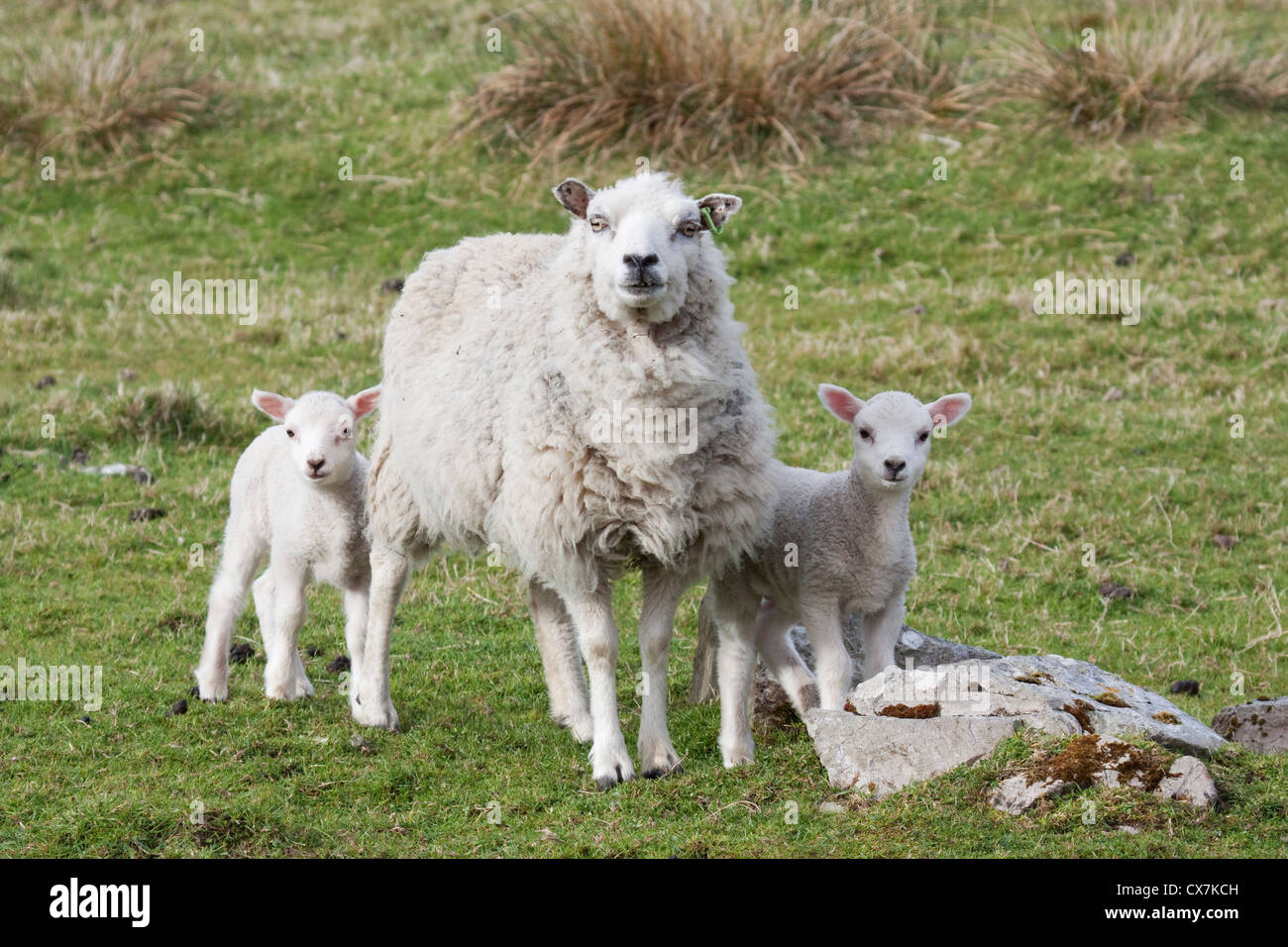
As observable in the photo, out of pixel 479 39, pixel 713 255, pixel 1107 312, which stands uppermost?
pixel 479 39

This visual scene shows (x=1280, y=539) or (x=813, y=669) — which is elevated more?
(x=1280, y=539)

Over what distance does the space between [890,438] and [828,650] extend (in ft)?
3.13

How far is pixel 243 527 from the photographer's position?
8039 millimetres

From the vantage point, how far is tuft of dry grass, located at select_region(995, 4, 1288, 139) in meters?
16.1

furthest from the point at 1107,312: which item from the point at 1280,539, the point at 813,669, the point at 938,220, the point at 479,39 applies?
the point at 479,39

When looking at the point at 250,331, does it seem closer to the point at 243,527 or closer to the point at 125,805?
the point at 243,527

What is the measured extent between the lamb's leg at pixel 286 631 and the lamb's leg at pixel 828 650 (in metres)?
2.48

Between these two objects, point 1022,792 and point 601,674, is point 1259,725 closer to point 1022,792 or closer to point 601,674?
point 1022,792

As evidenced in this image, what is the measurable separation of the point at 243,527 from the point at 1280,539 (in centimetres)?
631

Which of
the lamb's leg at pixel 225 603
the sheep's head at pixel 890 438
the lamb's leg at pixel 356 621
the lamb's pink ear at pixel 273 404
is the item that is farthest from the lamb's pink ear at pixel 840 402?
the lamb's leg at pixel 225 603

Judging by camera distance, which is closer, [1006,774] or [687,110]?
[1006,774]

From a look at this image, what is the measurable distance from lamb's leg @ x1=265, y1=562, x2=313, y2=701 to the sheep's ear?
122 inches

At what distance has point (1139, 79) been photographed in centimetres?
1619

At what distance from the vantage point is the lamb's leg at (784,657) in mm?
7250
